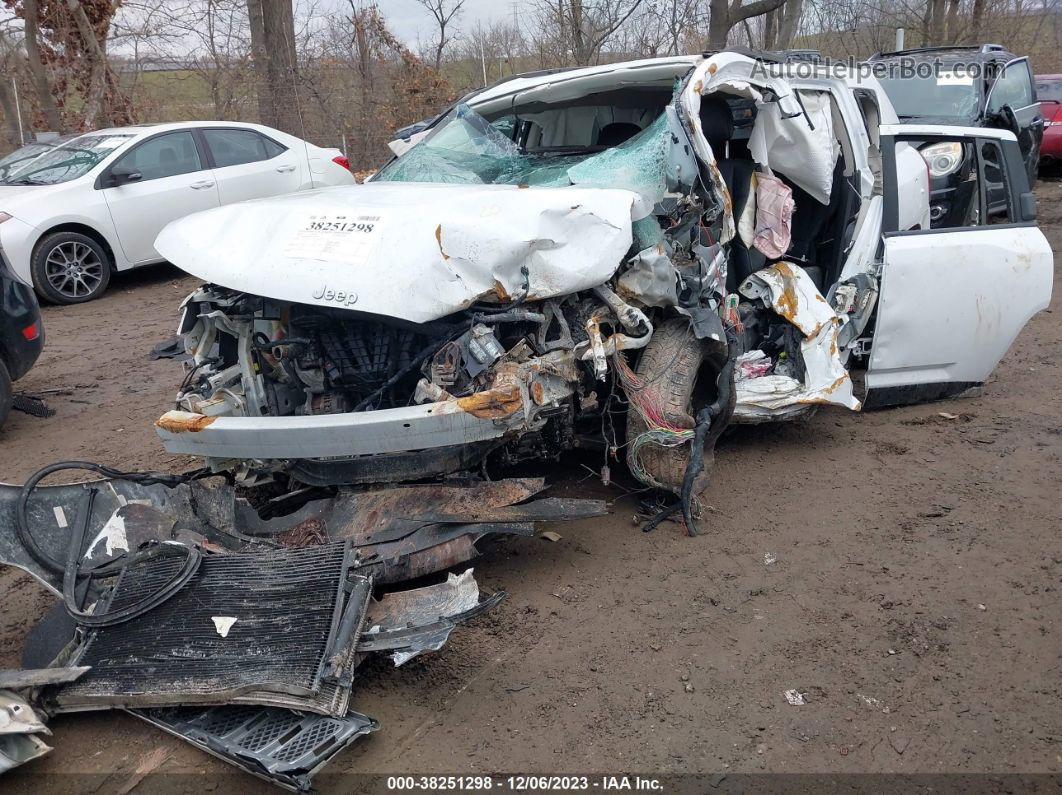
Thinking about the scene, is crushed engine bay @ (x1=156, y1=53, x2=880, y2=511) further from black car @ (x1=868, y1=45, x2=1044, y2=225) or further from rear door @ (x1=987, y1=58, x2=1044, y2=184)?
rear door @ (x1=987, y1=58, x2=1044, y2=184)

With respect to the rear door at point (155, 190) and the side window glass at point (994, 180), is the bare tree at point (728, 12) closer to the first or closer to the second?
the rear door at point (155, 190)

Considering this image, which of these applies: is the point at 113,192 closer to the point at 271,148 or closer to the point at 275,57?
the point at 271,148

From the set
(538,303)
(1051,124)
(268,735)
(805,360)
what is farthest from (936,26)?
(268,735)

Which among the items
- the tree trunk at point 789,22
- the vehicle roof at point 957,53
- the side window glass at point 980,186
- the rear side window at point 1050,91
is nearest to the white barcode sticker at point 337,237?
the side window glass at point 980,186

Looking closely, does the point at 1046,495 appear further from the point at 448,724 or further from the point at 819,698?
the point at 448,724

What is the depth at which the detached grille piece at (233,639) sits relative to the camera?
2.67 m

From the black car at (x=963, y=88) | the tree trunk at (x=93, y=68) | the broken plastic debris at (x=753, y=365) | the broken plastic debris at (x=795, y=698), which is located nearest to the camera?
the broken plastic debris at (x=795, y=698)

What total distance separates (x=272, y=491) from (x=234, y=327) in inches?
38.2

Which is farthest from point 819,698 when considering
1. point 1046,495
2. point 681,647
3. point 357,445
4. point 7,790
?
point 7,790

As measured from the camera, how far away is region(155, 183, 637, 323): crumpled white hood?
10.7 feet

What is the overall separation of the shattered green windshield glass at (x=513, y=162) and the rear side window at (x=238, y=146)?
5.23 meters

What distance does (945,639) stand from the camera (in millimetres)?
3131

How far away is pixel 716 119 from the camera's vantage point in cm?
477

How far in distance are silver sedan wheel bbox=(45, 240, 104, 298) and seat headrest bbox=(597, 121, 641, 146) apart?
584 centimetres
